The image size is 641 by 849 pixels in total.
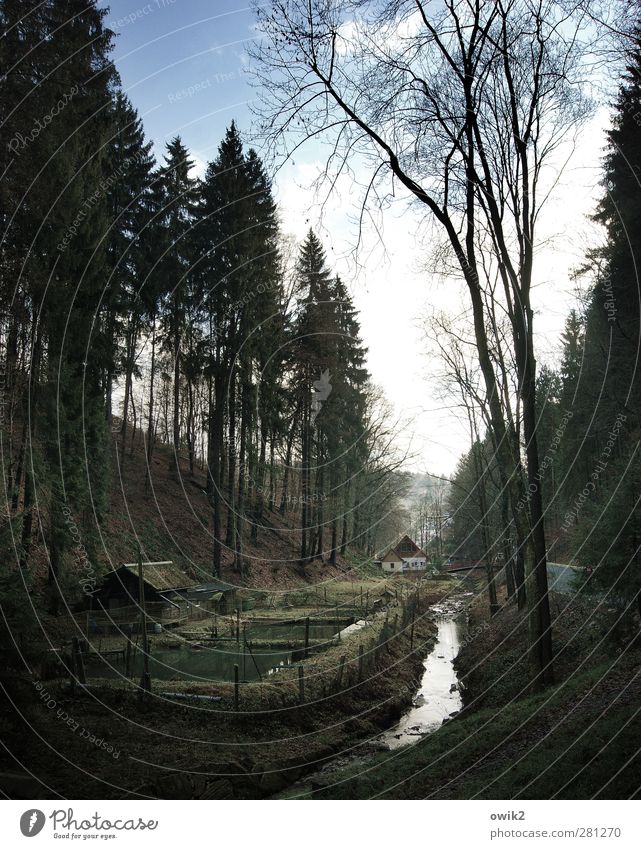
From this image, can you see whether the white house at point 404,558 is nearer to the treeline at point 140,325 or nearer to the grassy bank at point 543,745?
the treeline at point 140,325

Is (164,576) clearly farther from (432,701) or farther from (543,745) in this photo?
(543,745)

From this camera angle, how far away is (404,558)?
5784 cm

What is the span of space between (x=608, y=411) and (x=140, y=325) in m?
22.6

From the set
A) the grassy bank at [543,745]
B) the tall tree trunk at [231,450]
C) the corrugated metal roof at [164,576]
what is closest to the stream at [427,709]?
the grassy bank at [543,745]

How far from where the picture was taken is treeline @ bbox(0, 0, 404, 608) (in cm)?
1424

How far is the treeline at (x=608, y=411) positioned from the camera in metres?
9.61

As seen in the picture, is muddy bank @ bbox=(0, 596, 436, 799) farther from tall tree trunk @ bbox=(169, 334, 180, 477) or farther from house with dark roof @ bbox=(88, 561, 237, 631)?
tall tree trunk @ bbox=(169, 334, 180, 477)

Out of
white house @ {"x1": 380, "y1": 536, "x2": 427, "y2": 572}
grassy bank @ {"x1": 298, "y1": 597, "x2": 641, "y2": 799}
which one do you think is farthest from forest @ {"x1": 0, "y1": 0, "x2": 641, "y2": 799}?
white house @ {"x1": 380, "y1": 536, "x2": 427, "y2": 572}

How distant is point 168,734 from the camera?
33.5 feet

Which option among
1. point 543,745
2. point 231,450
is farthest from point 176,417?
point 543,745

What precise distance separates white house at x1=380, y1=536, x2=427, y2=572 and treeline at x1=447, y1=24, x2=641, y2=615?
14.9 metres

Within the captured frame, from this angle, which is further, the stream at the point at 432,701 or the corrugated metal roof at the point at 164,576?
the corrugated metal roof at the point at 164,576

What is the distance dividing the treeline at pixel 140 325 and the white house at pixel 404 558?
16.6ft

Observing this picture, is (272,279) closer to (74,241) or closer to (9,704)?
(74,241)
